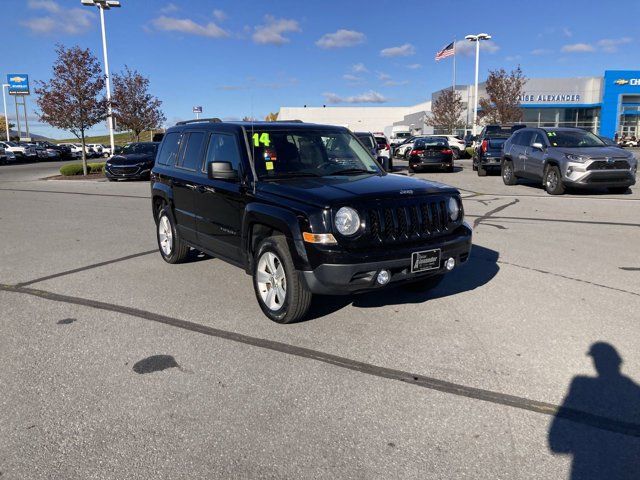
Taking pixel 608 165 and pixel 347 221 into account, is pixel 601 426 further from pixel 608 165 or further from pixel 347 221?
pixel 608 165

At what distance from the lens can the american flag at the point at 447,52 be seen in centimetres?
4141

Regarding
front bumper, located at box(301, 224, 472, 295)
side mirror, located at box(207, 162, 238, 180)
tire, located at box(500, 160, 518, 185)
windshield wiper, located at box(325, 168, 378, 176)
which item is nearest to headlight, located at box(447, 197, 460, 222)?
front bumper, located at box(301, 224, 472, 295)

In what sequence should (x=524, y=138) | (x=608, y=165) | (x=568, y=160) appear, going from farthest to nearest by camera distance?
(x=524, y=138) → (x=568, y=160) → (x=608, y=165)

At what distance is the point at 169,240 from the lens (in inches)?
281

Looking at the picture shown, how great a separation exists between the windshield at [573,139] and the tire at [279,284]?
454 inches

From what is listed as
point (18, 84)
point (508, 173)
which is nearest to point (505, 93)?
point (508, 173)

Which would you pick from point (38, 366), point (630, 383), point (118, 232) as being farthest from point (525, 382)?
point (118, 232)

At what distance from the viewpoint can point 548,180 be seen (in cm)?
1424

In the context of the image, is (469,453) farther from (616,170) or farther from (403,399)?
(616,170)

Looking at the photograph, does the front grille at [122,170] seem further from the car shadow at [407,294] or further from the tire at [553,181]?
the car shadow at [407,294]

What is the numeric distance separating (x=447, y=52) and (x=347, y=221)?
41.3m

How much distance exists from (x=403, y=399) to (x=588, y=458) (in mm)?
1086

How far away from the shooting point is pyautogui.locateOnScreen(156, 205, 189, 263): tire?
6926mm

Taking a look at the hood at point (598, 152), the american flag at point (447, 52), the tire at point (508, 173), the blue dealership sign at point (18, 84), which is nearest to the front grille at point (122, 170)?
the tire at point (508, 173)
